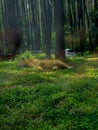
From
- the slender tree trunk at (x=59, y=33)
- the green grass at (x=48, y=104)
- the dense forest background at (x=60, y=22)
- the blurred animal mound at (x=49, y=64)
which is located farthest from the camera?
the dense forest background at (x=60, y=22)

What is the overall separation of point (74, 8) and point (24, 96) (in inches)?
466

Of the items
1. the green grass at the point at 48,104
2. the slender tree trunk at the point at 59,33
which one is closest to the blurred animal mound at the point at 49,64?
the slender tree trunk at the point at 59,33

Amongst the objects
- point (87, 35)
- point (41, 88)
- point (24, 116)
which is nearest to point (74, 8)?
point (87, 35)

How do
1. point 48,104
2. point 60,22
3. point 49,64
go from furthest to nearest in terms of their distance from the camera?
point 60,22
point 49,64
point 48,104

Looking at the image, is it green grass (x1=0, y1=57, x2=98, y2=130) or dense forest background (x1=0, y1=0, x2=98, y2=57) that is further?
dense forest background (x1=0, y1=0, x2=98, y2=57)

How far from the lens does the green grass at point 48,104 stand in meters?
4.04

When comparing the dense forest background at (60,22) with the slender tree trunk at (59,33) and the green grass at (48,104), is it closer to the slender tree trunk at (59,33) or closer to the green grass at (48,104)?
the slender tree trunk at (59,33)

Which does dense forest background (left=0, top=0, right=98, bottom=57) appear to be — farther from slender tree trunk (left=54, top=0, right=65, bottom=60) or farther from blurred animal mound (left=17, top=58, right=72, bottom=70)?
blurred animal mound (left=17, top=58, right=72, bottom=70)

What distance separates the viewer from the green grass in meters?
4.04

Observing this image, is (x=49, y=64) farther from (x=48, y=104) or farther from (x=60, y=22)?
(x=48, y=104)

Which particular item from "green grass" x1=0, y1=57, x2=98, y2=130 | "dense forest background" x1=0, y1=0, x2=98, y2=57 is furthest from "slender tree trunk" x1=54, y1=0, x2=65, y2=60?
"green grass" x1=0, y1=57, x2=98, y2=130

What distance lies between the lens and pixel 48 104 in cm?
462

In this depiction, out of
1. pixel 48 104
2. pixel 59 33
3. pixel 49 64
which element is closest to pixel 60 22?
pixel 59 33

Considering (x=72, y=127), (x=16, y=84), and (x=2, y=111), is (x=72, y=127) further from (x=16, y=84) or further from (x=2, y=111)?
(x=16, y=84)
